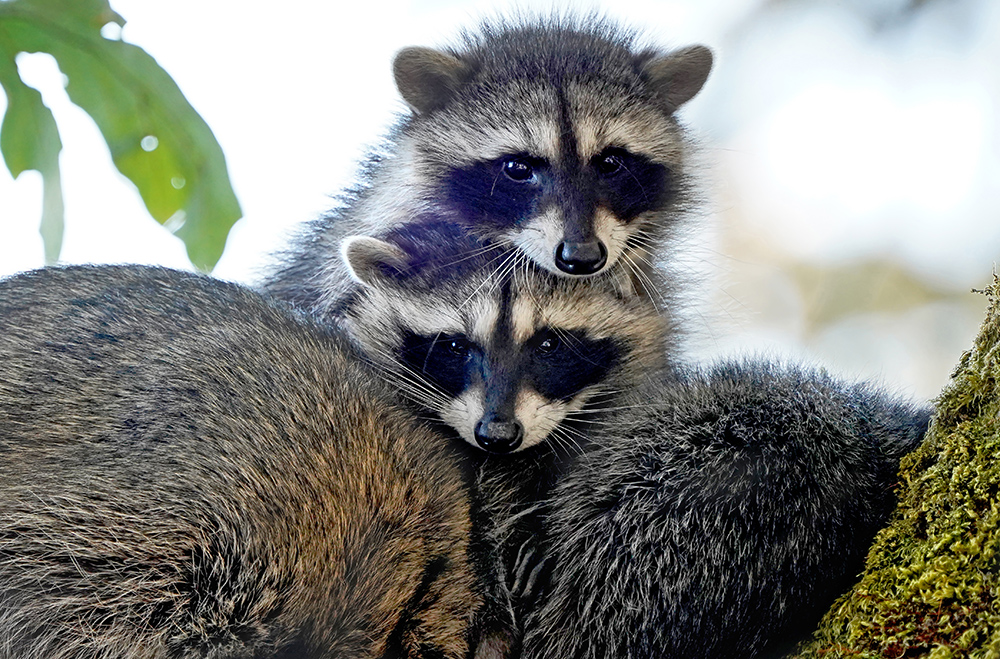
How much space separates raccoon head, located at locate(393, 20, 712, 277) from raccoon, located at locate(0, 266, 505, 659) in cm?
133

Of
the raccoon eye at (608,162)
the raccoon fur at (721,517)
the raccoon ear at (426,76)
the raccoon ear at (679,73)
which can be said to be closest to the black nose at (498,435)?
the raccoon fur at (721,517)

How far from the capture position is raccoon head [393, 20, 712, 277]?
3.78m

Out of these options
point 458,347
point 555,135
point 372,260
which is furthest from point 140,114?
point 555,135

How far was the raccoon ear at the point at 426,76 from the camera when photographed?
14.2 feet

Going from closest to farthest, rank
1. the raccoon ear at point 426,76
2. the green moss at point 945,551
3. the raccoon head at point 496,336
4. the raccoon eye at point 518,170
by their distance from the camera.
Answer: the green moss at point 945,551, the raccoon head at point 496,336, the raccoon eye at point 518,170, the raccoon ear at point 426,76

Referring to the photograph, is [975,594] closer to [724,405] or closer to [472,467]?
[724,405]

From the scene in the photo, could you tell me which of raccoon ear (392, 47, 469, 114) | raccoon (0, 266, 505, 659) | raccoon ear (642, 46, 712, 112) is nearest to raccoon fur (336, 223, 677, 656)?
raccoon (0, 266, 505, 659)

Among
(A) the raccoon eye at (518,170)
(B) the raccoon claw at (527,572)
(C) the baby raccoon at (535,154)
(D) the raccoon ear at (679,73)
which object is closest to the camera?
(B) the raccoon claw at (527,572)

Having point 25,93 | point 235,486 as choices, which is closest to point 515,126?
point 25,93

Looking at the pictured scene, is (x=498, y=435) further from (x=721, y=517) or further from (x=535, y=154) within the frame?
(x=535, y=154)

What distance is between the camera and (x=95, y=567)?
7.10ft

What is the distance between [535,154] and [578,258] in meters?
0.73

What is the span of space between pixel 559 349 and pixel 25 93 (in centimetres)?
211

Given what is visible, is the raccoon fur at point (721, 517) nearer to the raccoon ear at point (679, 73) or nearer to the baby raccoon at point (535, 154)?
the baby raccoon at point (535, 154)
